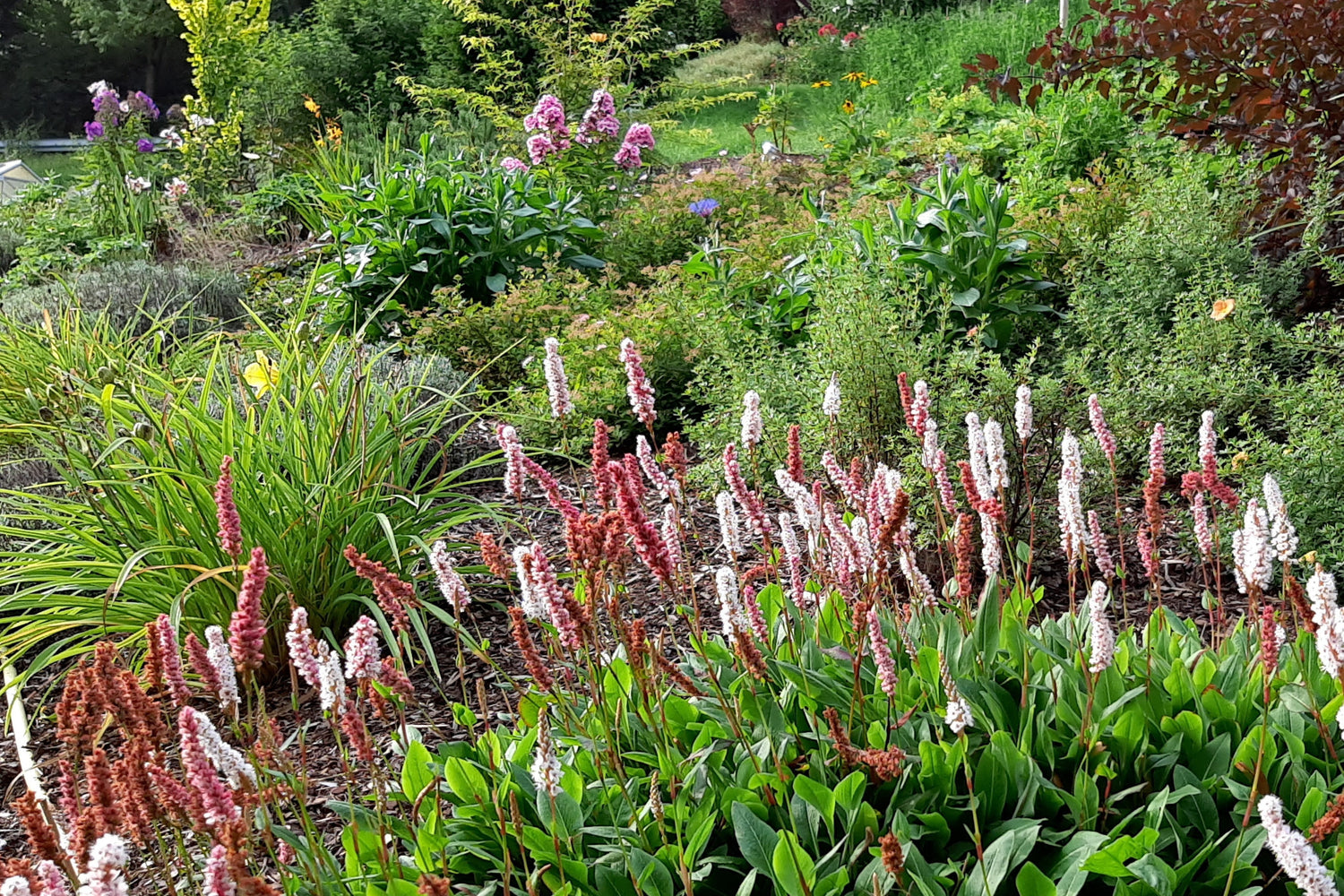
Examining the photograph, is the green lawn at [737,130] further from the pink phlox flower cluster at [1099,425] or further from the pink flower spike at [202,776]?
the pink flower spike at [202,776]

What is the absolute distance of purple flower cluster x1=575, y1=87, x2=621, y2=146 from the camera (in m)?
7.27

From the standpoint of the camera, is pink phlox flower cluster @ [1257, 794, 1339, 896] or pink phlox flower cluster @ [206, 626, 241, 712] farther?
pink phlox flower cluster @ [206, 626, 241, 712]

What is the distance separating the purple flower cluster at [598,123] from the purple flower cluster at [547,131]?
0.38ft

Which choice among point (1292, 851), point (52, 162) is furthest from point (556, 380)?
point (52, 162)

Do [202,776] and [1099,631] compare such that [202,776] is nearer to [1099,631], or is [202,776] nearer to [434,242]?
[1099,631]

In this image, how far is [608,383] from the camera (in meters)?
4.60

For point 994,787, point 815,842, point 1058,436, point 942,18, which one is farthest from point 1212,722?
point 942,18

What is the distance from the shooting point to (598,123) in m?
7.31

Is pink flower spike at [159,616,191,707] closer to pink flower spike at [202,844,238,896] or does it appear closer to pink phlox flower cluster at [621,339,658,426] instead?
pink flower spike at [202,844,238,896]

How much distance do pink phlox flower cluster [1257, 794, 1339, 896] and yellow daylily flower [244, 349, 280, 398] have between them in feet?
9.40

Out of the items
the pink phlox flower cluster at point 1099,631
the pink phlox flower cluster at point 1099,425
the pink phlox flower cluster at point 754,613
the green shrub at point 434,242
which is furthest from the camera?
the green shrub at point 434,242

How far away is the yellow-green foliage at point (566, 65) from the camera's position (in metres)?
9.56

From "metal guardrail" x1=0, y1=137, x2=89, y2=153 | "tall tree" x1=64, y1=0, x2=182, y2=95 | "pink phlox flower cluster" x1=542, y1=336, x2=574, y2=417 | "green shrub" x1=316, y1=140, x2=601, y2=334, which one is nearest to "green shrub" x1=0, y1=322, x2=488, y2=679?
"pink phlox flower cluster" x1=542, y1=336, x2=574, y2=417

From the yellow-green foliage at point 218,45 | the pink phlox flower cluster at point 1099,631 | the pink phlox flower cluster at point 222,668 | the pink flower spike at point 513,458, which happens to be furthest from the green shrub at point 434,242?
the yellow-green foliage at point 218,45
